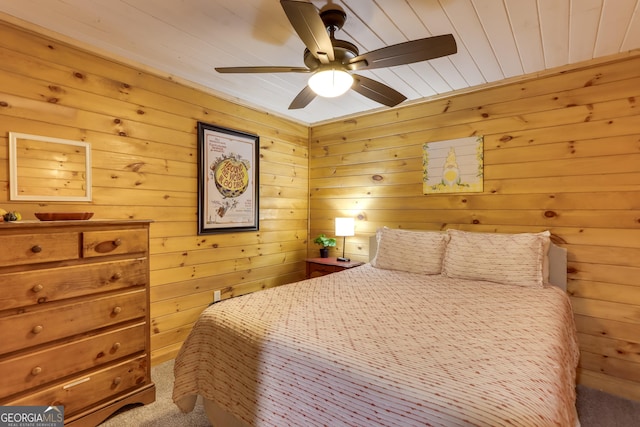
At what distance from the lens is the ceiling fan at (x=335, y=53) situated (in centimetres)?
137

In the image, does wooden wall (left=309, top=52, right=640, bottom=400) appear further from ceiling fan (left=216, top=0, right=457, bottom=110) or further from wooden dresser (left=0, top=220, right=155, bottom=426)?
wooden dresser (left=0, top=220, right=155, bottom=426)

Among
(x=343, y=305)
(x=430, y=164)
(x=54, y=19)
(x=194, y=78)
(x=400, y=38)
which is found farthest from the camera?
(x=430, y=164)

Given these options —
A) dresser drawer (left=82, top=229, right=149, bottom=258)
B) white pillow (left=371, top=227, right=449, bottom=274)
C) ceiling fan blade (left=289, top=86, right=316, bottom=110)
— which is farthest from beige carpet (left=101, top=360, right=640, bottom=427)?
ceiling fan blade (left=289, top=86, right=316, bottom=110)

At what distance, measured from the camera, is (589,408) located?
199cm

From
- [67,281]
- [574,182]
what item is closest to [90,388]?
[67,281]

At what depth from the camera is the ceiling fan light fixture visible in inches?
68.3

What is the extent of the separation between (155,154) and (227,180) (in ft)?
2.19

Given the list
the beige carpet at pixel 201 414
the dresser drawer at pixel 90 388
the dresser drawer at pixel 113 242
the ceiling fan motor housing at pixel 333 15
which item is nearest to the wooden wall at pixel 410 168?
the beige carpet at pixel 201 414

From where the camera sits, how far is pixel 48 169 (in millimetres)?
1930

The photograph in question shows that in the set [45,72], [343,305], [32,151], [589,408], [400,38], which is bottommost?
[589,408]

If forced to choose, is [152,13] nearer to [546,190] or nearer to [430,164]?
[430,164]

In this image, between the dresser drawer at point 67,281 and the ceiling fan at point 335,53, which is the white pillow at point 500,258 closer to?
the ceiling fan at point 335,53

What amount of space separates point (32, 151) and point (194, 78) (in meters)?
1.26

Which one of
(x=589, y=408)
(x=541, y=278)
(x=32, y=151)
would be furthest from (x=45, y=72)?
(x=589, y=408)
